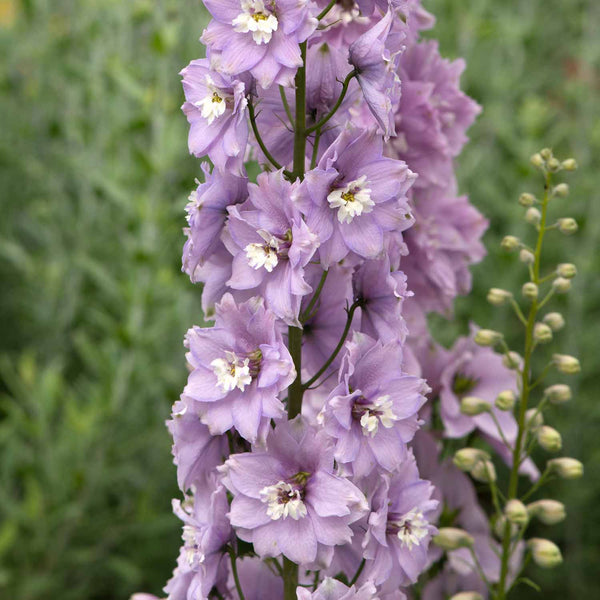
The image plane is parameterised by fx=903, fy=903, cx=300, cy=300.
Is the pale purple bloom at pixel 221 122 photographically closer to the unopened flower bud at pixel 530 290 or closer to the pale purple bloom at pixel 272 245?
the pale purple bloom at pixel 272 245

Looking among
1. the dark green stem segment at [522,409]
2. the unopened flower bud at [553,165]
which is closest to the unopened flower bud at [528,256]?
the dark green stem segment at [522,409]

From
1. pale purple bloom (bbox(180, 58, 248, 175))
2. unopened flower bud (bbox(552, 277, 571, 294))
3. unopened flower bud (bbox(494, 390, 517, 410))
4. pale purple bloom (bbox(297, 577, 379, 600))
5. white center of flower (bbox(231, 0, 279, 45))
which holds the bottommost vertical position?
pale purple bloom (bbox(297, 577, 379, 600))

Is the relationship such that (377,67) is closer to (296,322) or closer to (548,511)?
(296,322)

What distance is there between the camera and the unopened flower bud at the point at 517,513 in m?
1.05

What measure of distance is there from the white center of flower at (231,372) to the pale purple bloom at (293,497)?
0.06m

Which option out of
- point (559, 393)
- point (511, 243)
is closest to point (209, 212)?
point (511, 243)

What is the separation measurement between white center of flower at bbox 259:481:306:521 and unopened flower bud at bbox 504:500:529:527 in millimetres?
331

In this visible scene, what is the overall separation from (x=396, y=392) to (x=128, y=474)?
5.54 feet

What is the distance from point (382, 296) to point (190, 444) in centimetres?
24

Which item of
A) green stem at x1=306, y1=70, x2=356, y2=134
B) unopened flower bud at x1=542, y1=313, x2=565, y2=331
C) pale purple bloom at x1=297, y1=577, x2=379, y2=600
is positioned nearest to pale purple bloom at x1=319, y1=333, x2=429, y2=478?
pale purple bloom at x1=297, y1=577, x2=379, y2=600

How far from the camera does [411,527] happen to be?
92cm

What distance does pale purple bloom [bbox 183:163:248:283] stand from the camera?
866 mm

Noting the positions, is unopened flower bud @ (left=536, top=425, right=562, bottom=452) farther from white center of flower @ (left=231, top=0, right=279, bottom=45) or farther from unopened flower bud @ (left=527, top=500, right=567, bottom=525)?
white center of flower @ (left=231, top=0, right=279, bottom=45)

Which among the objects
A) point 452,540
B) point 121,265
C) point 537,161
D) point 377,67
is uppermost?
point 377,67
